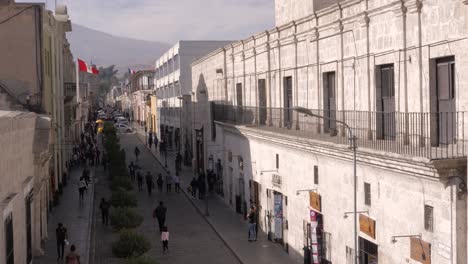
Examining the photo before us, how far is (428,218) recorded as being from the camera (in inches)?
568

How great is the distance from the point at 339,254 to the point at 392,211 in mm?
3818

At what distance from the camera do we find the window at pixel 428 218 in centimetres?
1424

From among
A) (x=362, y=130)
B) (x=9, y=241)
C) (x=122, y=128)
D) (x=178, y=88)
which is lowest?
(x=9, y=241)

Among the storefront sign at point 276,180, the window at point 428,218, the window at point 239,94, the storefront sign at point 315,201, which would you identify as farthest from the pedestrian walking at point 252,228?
the window at point 428,218

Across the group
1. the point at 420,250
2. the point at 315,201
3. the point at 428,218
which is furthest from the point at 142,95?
the point at 428,218

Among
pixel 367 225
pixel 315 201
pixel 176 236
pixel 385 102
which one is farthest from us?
pixel 176 236

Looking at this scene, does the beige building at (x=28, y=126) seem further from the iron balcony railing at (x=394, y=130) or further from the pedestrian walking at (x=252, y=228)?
the iron balcony railing at (x=394, y=130)

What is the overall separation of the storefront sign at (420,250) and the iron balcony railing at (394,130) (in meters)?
1.77

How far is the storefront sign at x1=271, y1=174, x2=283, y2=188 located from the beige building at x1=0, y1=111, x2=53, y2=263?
25.7ft

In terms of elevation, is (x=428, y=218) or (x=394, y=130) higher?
(x=394, y=130)

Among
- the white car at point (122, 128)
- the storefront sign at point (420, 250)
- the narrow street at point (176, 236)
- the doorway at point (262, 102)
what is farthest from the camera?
the white car at point (122, 128)

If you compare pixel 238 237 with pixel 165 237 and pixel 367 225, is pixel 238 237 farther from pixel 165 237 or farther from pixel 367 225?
pixel 367 225

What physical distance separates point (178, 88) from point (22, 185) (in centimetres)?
4359

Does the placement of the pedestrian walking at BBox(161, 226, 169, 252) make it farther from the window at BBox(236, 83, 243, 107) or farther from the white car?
the white car
